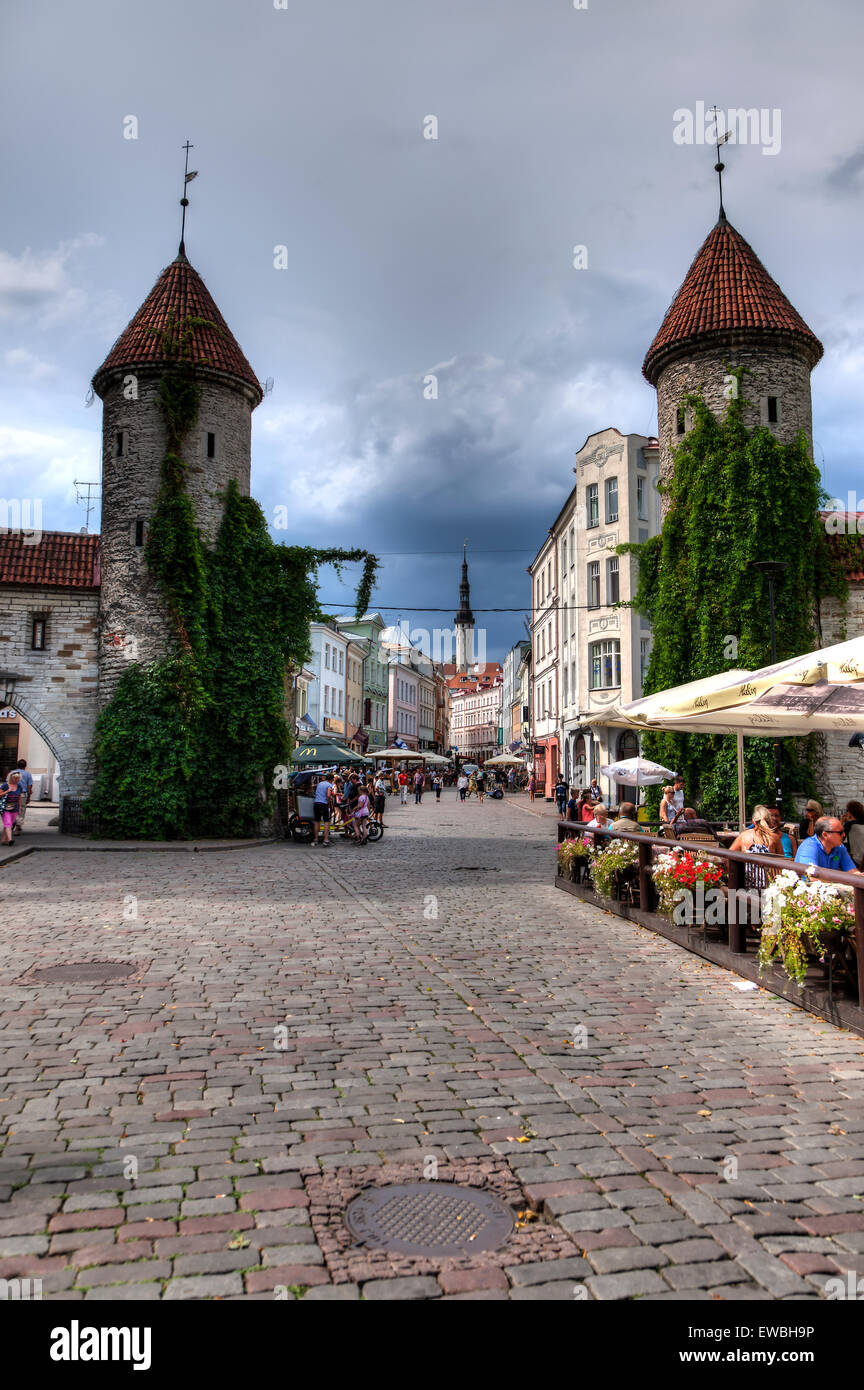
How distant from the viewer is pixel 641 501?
40062 millimetres

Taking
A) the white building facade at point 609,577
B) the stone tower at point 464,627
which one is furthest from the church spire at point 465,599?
the white building facade at point 609,577

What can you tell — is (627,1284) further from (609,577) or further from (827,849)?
(609,577)

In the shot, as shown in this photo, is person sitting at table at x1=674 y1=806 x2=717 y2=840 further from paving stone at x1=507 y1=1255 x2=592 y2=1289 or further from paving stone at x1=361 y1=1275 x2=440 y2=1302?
paving stone at x1=361 y1=1275 x2=440 y2=1302

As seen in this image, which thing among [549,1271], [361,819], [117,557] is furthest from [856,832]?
[117,557]

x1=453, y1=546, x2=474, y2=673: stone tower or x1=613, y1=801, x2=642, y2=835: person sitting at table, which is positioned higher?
x1=453, y1=546, x2=474, y2=673: stone tower

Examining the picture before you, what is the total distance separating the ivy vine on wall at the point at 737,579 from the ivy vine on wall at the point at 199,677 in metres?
9.62

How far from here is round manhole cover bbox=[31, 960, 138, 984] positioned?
815cm

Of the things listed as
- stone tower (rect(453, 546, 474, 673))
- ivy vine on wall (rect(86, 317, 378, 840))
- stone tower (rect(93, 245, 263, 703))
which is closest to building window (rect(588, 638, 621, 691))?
ivy vine on wall (rect(86, 317, 378, 840))

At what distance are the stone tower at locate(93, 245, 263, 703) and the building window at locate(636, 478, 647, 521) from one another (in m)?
19.3

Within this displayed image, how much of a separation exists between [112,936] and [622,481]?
109ft

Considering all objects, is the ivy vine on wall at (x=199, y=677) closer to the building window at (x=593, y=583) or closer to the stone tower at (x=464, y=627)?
the building window at (x=593, y=583)

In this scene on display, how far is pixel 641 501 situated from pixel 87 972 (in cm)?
Result: 3513

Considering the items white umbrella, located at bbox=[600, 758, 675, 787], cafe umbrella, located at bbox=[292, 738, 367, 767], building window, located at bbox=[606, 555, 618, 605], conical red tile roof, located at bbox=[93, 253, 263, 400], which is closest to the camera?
white umbrella, located at bbox=[600, 758, 675, 787]
